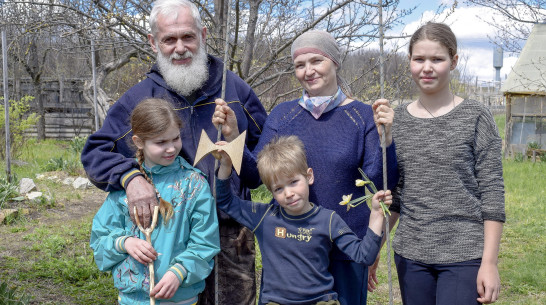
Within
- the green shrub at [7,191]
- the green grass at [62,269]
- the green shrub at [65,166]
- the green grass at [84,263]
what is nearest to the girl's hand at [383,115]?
the green grass at [84,263]

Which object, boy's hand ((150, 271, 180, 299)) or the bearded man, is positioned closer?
boy's hand ((150, 271, 180, 299))

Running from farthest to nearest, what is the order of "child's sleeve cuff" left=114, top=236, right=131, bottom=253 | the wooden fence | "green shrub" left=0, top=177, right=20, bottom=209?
the wooden fence → "green shrub" left=0, top=177, right=20, bottom=209 → "child's sleeve cuff" left=114, top=236, right=131, bottom=253

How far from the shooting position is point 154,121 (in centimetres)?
232

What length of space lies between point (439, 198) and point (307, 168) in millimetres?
561

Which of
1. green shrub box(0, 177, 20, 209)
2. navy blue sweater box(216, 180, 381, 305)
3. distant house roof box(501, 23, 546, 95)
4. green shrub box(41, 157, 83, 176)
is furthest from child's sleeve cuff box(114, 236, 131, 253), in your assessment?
distant house roof box(501, 23, 546, 95)

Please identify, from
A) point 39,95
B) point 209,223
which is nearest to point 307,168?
point 209,223

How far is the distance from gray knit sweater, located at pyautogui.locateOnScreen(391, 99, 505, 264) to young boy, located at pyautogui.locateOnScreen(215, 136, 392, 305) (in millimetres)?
248

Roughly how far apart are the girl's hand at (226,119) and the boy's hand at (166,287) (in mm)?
655

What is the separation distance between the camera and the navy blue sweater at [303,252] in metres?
2.19

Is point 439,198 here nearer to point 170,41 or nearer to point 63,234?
point 170,41

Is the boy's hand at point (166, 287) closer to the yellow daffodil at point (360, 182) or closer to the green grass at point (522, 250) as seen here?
the yellow daffodil at point (360, 182)

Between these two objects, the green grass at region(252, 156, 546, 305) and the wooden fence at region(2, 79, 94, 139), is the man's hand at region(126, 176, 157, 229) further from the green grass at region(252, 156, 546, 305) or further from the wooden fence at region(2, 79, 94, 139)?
the wooden fence at region(2, 79, 94, 139)

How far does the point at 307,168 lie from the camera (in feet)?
7.52

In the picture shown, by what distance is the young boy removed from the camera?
2191 millimetres
